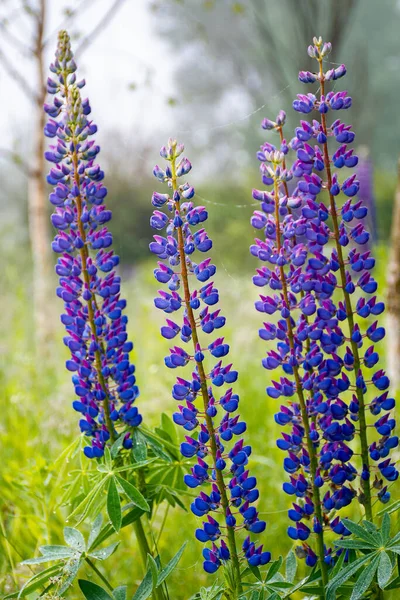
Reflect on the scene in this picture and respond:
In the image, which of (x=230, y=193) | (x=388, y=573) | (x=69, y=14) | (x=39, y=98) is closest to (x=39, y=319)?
(x=39, y=98)

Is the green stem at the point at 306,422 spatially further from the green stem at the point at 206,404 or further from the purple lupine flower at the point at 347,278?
the green stem at the point at 206,404

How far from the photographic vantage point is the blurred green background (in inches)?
97.9

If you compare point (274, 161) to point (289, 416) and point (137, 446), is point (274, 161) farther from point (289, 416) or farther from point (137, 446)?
point (137, 446)

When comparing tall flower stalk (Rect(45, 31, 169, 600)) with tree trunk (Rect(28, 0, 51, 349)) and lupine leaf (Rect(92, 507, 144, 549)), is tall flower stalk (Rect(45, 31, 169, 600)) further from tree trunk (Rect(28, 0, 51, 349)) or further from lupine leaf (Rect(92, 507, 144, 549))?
tree trunk (Rect(28, 0, 51, 349))

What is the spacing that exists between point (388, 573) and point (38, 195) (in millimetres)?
5088

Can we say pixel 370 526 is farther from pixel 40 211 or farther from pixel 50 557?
pixel 40 211

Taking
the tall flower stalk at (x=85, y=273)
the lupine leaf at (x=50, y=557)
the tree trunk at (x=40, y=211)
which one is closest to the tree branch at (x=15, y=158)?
the tree trunk at (x=40, y=211)

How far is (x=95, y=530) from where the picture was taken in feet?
5.34

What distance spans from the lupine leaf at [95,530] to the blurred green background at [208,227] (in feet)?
1.02

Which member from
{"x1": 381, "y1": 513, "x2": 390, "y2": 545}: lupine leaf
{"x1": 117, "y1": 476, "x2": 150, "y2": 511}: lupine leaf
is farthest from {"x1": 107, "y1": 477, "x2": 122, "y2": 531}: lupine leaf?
{"x1": 381, "y1": 513, "x2": 390, "y2": 545}: lupine leaf

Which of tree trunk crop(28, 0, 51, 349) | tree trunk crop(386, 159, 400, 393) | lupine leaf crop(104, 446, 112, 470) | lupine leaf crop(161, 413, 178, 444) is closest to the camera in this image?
lupine leaf crop(104, 446, 112, 470)

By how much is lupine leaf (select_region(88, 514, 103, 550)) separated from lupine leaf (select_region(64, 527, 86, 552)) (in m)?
0.02

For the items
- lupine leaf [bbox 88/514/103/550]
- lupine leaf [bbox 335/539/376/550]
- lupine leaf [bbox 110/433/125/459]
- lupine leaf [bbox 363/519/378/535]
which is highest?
lupine leaf [bbox 110/433/125/459]

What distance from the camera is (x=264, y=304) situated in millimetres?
1486
